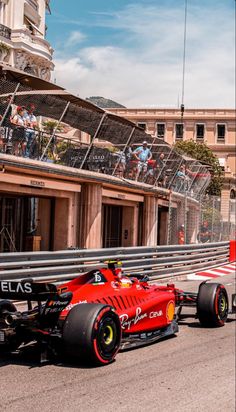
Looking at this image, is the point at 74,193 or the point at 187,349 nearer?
the point at 187,349

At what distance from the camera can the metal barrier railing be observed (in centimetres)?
1002

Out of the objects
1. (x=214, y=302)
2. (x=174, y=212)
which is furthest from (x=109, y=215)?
(x=214, y=302)

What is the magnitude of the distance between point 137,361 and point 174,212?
41.3 ft

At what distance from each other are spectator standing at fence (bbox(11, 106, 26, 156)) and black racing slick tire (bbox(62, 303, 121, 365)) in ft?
21.2

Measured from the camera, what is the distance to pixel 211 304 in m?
8.80

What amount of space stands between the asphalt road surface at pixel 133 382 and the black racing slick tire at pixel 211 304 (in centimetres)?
105

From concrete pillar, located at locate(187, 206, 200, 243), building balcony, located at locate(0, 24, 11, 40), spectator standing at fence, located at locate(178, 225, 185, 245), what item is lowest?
spectator standing at fence, located at locate(178, 225, 185, 245)

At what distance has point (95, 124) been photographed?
49.5 ft

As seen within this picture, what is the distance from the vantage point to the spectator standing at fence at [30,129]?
12.6 m

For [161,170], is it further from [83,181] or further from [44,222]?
[44,222]

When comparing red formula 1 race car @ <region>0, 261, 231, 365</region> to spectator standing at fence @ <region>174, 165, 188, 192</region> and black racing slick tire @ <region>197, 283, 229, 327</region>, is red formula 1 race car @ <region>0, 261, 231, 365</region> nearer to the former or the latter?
black racing slick tire @ <region>197, 283, 229, 327</region>

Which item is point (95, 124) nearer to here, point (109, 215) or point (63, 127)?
point (63, 127)

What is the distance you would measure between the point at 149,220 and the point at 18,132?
9.03 m

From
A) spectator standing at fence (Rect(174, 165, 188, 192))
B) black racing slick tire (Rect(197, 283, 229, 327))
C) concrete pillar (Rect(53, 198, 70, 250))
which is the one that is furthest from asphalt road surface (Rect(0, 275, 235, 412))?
spectator standing at fence (Rect(174, 165, 188, 192))
